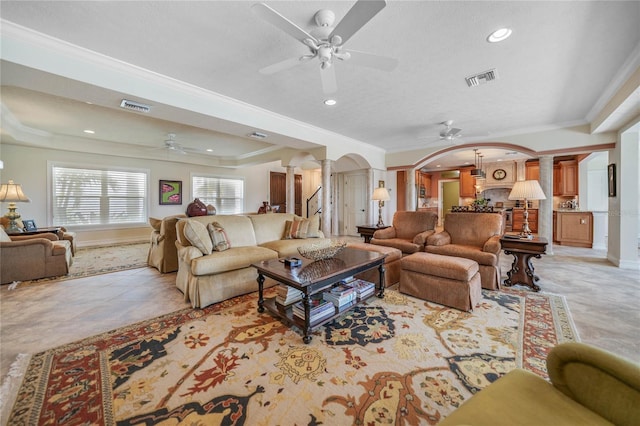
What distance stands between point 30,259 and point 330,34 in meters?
4.91

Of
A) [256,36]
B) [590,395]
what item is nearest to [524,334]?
[590,395]

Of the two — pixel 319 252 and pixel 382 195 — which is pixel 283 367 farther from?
pixel 382 195

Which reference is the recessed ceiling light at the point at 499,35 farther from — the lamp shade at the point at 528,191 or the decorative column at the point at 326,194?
the decorative column at the point at 326,194

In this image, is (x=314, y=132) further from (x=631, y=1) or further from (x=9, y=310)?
(x=9, y=310)

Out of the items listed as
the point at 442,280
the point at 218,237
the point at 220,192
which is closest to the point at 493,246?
the point at 442,280

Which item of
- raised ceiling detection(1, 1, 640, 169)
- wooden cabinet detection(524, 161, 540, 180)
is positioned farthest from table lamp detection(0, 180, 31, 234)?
wooden cabinet detection(524, 161, 540, 180)

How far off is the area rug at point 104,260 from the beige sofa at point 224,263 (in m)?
1.90

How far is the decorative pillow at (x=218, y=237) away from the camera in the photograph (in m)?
3.13

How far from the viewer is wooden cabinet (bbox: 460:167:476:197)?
8859mm

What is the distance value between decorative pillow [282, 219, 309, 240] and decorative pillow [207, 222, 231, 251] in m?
1.20

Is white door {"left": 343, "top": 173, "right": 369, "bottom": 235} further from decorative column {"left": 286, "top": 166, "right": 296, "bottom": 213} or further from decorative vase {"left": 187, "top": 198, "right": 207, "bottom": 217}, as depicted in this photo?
decorative vase {"left": 187, "top": 198, "right": 207, "bottom": 217}

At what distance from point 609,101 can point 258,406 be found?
18.5 ft

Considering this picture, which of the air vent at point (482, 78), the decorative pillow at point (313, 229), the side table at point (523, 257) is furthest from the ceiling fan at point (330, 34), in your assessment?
the side table at point (523, 257)

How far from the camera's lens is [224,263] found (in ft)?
9.19
